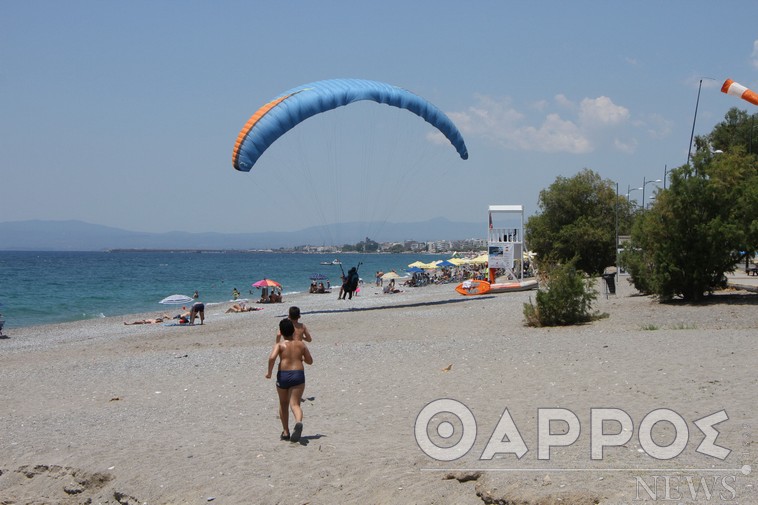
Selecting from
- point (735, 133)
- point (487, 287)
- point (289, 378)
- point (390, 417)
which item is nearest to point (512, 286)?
point (487, 287)

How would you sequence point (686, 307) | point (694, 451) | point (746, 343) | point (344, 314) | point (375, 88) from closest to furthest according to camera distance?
1. point (694, 451)
2. point (746, 343)
3. point (686, 307)
4. point (375, 88)
5. point (344, 314)

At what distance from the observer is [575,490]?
5.54 m

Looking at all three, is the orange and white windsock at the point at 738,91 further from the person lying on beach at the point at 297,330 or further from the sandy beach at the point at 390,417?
the person lying on beach at the point at 297,330

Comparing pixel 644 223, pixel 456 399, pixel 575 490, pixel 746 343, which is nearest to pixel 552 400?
pixel 456 399

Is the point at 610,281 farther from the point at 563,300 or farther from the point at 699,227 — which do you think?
the point at 563,300

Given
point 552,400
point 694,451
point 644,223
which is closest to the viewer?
point 694,451

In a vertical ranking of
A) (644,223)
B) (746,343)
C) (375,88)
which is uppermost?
(375,88)

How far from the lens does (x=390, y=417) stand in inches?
347

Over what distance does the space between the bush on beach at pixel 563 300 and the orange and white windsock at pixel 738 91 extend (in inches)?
371

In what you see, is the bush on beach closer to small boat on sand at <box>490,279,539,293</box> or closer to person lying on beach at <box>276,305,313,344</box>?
person lying on beach at <box>276,305,313,344</box>

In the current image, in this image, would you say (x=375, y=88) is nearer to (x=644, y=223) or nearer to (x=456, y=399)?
(x=644, y=223)

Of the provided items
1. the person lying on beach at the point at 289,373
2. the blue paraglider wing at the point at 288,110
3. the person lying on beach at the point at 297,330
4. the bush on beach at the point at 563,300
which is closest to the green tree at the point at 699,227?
the bush on beach at the point at 563,300

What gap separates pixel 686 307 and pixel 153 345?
1412 centimetres

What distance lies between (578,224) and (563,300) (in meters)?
29.0
